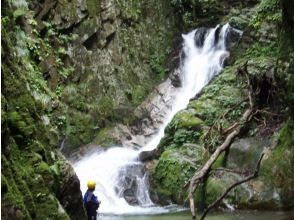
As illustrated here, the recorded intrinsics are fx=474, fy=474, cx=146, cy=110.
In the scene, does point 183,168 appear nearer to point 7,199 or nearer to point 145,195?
point 145,195

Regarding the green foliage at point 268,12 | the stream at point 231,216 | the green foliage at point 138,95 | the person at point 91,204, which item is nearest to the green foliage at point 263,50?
the green foliage at point 268,12

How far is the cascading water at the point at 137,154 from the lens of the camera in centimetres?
1350

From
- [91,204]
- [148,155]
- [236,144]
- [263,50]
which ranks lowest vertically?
[91,204]

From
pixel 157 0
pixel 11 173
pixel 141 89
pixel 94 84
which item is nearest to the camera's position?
pixel 11 173

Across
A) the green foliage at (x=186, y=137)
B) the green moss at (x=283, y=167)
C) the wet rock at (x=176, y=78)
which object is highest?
the wet rock at (x=176, y=78)

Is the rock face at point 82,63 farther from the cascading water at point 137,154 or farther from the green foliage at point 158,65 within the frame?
the cascading water at point 137,154

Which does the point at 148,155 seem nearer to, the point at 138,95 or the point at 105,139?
the point at 105,139

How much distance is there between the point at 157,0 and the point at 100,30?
4.34 metres

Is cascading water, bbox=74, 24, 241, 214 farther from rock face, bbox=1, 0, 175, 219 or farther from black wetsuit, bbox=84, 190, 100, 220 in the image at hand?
black wetsuit, bbox=84, 190, 100, 220

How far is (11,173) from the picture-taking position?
6051 millimetres

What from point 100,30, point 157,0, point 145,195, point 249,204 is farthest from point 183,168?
point 157,0

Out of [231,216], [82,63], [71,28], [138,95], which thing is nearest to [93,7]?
[71,28]

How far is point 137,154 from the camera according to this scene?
51.3 feet

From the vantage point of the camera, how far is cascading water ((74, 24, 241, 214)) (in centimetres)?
1350
